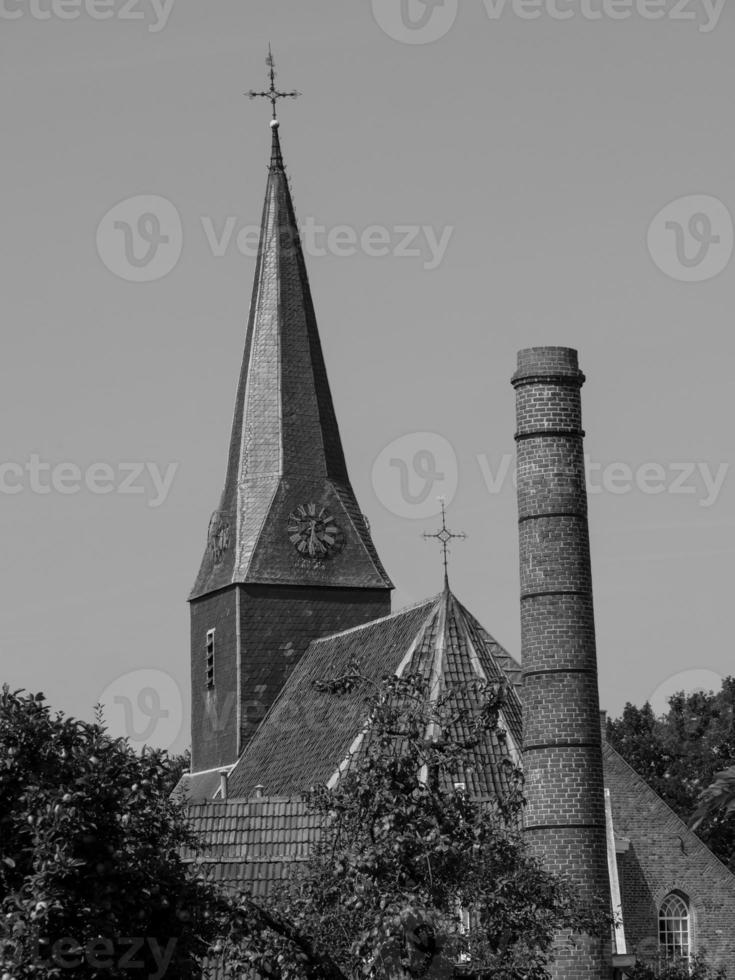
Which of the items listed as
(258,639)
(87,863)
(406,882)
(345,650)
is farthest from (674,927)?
(87,863)

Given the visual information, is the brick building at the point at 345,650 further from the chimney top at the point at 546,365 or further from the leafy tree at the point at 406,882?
the leafy tree at the point at 406,882

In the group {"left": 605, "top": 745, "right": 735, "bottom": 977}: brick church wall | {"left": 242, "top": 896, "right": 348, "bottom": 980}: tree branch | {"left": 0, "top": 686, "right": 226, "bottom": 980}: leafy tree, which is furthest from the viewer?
{"left": 605, "top": 745, "right": 735, "bottom": 977}: brick church wall

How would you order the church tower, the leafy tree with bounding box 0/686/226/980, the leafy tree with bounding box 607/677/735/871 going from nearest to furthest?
the leafy tree with bounding box 0/686/226/980 < the church tower < the leafy tree with bounding box 607/677/735/871

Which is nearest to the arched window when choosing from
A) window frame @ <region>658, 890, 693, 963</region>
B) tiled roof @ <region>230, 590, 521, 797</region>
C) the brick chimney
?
window frame @ <region>658, 890, 693, 963</region>

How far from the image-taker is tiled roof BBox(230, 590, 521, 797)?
3825 centimetres

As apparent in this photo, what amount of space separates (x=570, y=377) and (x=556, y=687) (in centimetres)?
487

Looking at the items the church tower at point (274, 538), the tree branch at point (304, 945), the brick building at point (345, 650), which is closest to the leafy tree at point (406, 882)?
the tree branch at point (304, 945)

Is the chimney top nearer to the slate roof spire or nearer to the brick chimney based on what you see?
the brick chimney

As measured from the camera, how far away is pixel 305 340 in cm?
5059

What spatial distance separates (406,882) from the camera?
67.5 feet

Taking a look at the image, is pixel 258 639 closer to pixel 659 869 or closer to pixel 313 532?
pixel 313 532

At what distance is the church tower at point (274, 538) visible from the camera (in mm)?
48312

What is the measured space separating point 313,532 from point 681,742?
123 feet

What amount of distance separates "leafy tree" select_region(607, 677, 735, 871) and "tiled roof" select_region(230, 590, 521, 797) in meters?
29.2
